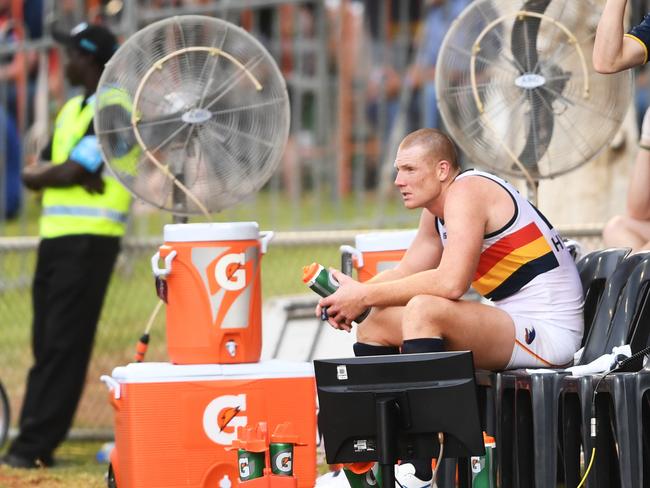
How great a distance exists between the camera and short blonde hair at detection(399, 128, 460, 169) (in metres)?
5.44

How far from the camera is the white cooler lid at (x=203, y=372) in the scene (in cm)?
577

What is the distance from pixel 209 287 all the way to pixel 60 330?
69.5 inches

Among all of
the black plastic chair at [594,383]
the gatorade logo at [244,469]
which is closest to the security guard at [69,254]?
the gatorade logo at [244,469]

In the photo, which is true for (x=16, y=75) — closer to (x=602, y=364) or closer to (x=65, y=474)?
(x=65, y=474)

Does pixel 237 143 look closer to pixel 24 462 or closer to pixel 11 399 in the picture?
pixel 24 462

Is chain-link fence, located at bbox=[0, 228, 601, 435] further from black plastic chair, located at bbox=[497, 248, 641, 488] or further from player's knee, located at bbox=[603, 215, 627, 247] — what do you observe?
black plastic chair, located at bbox=[497, 248, 641, 488]

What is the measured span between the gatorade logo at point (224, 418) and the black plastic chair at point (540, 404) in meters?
1.11

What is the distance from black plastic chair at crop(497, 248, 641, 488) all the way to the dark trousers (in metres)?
2.80

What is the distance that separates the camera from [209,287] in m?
5.83

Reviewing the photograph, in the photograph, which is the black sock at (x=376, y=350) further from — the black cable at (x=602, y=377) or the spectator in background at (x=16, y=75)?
the spectator in background at (x=16, y=75)

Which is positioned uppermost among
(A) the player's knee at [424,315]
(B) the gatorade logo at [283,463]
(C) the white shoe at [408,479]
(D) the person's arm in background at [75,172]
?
(D) the person's arm in background at [75,172]

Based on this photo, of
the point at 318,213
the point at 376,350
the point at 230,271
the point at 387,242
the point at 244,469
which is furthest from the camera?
the point at 318,213

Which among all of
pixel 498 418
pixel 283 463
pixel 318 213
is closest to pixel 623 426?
pixel 498 418

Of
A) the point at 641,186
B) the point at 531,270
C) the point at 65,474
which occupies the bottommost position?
the point at 65,474
